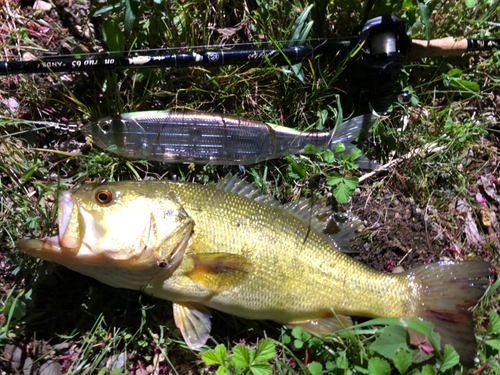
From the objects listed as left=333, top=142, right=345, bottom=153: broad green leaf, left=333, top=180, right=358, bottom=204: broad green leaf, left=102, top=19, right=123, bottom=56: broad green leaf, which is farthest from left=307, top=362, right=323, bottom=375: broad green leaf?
left=102, top=19, right=123, bottom=56: broad green leaf

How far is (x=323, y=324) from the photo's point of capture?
257 cm

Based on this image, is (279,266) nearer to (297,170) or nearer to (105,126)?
(297,170)

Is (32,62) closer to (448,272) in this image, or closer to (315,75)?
(315,75)

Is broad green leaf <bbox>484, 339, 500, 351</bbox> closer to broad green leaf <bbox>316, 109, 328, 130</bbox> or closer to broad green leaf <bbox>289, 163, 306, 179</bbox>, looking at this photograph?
broad green leaf <bbox>289, 163, 306, 179</bbox>

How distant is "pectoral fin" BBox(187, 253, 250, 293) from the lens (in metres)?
Result: 2.23

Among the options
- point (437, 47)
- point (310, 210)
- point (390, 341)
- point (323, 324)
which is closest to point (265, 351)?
point (323, 324)

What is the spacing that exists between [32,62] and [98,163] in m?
0.85

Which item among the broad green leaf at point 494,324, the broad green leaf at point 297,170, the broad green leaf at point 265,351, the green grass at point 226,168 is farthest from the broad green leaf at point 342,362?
the broad green leaf at point 297,170

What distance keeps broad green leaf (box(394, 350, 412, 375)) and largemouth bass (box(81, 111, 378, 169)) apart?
4.75 feet

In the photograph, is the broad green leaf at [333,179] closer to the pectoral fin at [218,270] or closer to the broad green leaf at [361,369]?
the pectoral fin at [218,270]

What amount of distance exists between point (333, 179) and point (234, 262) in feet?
3.53

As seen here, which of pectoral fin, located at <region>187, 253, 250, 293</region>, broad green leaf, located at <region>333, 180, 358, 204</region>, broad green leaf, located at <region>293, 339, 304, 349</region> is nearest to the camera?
pectoral fin, located at <region>187, 253, 250, 293</region>

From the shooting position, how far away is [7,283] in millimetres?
2676

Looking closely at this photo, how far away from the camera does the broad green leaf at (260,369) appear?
2268 mm
